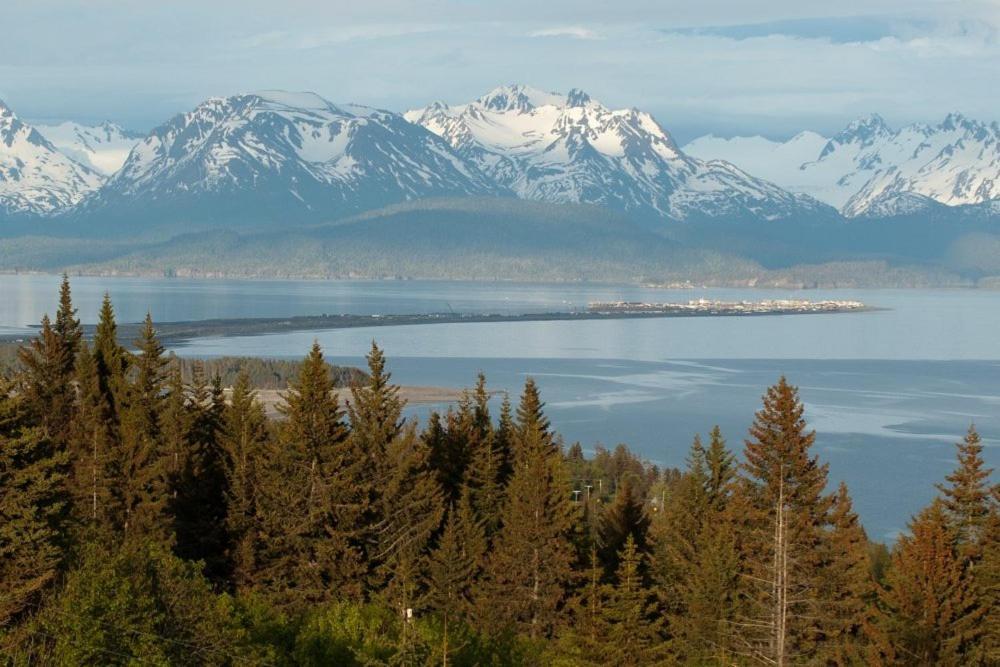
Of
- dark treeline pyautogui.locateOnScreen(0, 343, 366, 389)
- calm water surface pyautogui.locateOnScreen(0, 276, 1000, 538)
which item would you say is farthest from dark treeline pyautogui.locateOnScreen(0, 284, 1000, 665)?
dark treeline pyautogui.locateOnScreen(0, 343, 366, 389)

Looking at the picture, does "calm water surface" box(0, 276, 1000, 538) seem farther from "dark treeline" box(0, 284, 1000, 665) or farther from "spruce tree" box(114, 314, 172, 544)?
"spruce tree" box(114, 314, 172, 544)

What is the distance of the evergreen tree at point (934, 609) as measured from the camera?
95.8 feet

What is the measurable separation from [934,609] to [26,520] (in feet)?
53.1

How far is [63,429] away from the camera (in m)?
42.7

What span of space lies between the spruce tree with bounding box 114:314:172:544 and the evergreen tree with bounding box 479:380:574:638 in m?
7.15

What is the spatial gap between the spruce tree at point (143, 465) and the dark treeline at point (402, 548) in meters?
0.07

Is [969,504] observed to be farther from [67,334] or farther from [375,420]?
[67,334]

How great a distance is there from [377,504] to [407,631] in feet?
40.1

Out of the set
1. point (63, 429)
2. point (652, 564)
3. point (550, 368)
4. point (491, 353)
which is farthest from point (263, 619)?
point (491, 353)

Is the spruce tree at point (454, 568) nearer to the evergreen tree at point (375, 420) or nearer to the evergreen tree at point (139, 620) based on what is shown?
the evergreen tree at point (375, 420)

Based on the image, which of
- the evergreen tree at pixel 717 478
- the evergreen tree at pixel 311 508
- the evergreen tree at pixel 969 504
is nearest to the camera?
the evergreen tree at pixel 969 504

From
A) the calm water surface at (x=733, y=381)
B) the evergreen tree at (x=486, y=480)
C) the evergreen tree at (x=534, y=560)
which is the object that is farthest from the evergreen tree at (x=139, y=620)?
the calm water surface at (x=733, y=381)

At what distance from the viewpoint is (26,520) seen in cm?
2711

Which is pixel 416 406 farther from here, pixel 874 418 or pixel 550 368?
pixel 550 368
